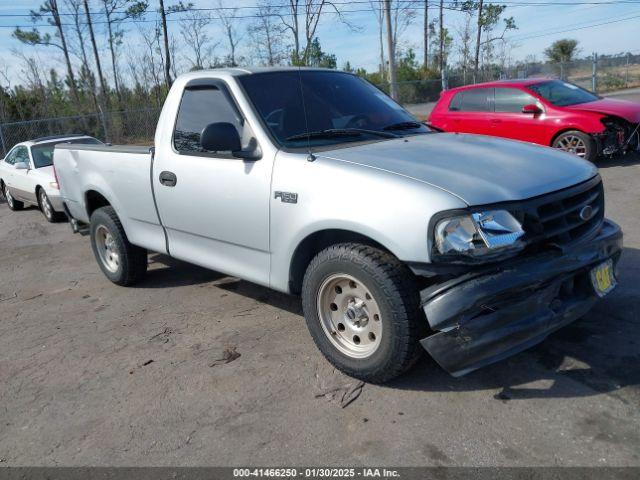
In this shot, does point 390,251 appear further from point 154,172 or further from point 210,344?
point 154,172

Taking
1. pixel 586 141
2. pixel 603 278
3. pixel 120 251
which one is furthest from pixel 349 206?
pixel 586 141

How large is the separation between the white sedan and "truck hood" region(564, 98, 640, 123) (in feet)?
27.8

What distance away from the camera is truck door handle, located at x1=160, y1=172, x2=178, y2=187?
4367 millimetres

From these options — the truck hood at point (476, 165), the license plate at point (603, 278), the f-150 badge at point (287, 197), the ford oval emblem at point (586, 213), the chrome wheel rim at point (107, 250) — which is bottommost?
the chrome wheel rim at point (107, 250)

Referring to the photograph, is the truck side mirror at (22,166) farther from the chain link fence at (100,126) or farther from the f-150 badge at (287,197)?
the chain link fence at (100,126)

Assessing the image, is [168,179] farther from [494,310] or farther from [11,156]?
[11,156]

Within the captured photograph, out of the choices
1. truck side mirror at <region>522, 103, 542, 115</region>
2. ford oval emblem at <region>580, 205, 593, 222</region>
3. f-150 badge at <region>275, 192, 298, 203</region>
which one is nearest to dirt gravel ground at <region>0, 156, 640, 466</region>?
ford oval emblem at <region>580, 205, 593, 222</region>

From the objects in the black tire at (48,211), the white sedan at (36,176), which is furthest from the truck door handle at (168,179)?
the black tire at (48,211)

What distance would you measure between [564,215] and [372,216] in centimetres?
111

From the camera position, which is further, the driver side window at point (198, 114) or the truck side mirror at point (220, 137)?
the driver side window at point (198, 114)

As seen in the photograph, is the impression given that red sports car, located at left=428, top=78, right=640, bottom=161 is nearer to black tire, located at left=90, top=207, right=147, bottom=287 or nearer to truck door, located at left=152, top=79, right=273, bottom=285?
black tire, located at left=90, top=207, right=147, bottom=287

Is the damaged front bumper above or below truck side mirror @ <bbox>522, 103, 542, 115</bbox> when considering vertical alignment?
below

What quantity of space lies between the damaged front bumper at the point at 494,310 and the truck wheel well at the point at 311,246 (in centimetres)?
61

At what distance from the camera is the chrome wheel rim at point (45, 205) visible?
32.3ft
